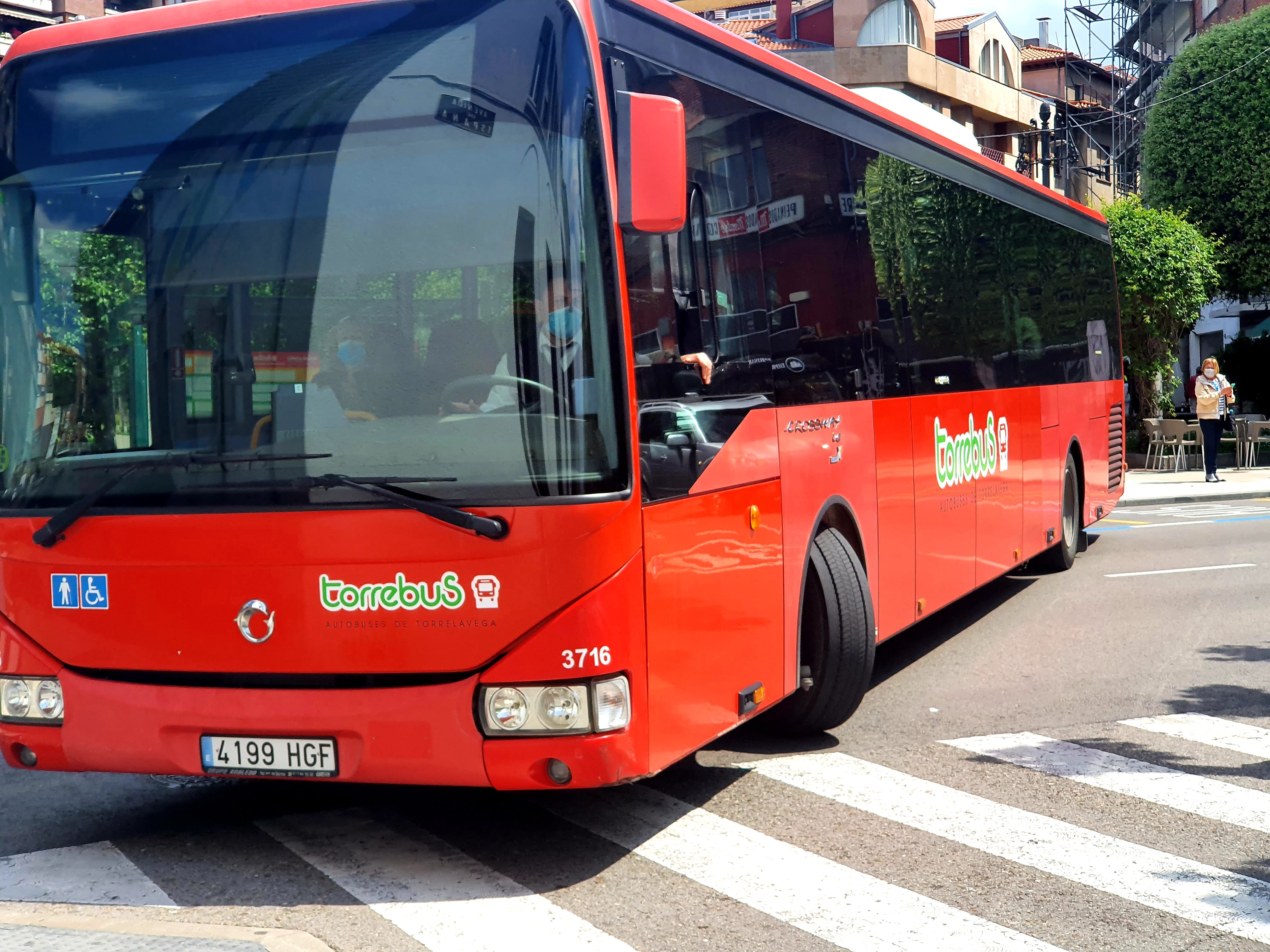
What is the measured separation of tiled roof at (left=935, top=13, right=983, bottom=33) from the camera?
201 feet

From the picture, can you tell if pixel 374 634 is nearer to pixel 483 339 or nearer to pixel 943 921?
pixel 483 339

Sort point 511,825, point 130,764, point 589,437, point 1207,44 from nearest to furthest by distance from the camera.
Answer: point 589,437, point 130,764, point 511,825, point 1207,44

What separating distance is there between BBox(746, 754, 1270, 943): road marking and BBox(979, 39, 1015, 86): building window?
60.0 metres

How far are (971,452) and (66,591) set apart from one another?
5.95 metres

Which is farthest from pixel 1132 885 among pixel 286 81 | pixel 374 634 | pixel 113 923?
pixel 286 81

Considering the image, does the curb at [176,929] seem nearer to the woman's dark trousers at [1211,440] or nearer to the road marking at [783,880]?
the road marking at [783,880]

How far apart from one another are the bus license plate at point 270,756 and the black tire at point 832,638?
2.42m

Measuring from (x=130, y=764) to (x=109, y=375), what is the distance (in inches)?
55.1

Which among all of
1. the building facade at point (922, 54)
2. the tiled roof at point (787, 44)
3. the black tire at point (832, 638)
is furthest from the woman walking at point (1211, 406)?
the tiled roof at point (787, 44)

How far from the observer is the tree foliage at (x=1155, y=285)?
1083 inches

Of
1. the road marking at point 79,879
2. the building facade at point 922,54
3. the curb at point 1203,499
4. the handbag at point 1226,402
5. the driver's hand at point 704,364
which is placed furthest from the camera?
the building facade at point 922,54

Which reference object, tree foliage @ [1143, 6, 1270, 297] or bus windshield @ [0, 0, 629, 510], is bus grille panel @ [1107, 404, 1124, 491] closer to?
bus windshield @ [0, 0, 629, 510]

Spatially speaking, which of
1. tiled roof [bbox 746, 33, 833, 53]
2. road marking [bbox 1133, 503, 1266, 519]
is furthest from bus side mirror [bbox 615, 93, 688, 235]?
tiled roof [bbox 746, 33, 833, 53]

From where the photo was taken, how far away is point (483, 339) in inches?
184
